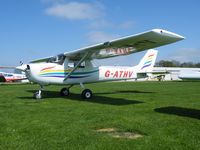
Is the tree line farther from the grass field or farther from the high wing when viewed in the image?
the grass field

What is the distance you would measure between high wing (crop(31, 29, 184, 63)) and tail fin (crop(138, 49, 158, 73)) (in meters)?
3.94

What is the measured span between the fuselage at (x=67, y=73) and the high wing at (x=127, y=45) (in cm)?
77

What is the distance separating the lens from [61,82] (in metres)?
15.1

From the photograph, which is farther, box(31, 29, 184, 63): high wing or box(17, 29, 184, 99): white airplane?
box(17, 29, 184, 99): white airplane

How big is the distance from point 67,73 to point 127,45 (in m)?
3.50

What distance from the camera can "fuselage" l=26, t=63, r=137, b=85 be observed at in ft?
46.7

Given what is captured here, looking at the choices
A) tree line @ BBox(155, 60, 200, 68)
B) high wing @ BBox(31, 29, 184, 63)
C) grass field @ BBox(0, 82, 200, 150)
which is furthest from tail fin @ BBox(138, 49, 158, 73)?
tree line @ BBox(155, 60, 200, 68)

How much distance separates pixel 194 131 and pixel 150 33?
16.8ft

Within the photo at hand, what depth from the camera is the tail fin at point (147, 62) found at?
19.7m

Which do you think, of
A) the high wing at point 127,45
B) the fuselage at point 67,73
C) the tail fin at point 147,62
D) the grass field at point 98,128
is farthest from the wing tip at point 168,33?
the tail fin at point 147,62

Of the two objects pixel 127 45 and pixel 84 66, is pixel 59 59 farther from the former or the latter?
pixel 127 45

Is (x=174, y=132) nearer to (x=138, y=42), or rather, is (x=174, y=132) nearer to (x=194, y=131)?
(x=194, y=131)

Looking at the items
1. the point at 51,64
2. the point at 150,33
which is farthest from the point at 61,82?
the point at 150,33

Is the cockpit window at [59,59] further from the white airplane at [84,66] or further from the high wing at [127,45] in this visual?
the high wing at [127,45]
